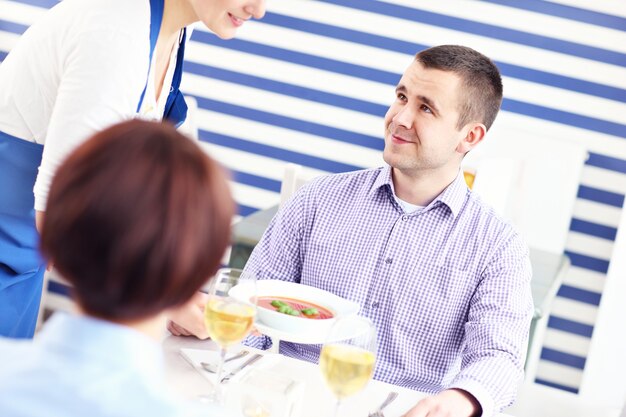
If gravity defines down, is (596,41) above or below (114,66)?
above

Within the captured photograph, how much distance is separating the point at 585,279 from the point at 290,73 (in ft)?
5.25

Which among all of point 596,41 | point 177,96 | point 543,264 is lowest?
point 543,264

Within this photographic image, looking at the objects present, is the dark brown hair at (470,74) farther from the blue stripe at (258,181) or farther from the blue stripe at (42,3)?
the blue stripe at (42,3)

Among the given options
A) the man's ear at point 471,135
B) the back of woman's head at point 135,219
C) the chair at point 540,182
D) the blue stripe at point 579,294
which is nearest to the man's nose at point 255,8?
the man's ear at point 471,135

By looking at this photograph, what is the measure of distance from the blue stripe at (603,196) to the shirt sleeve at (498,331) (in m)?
1.84

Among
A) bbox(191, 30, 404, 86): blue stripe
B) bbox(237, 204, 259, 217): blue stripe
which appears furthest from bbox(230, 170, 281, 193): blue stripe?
bbox(191, 30, 404, 86): blue stripe

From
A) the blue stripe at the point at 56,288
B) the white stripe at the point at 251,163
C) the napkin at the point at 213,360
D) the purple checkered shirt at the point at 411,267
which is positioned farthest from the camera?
the blue stripe at the point at 56,288

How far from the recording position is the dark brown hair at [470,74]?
7.92 feet

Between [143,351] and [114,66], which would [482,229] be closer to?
[114,66]

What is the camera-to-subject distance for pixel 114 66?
5.44ft

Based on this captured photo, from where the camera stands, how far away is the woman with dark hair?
878 mm

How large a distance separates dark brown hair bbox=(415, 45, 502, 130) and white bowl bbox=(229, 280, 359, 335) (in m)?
0.70

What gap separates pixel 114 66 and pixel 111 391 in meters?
0.90

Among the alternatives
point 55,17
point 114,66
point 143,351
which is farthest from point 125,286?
point 55,17
